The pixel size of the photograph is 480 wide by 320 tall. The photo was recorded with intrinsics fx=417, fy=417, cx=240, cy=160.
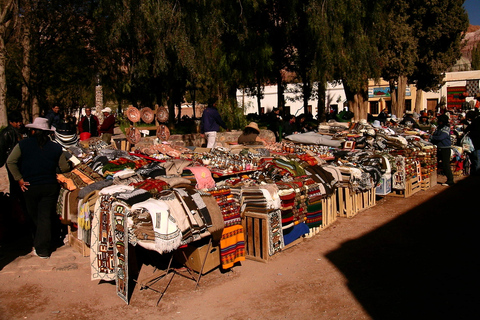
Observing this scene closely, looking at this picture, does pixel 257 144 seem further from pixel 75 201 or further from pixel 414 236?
pixel 75 201

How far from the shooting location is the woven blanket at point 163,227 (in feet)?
14.1

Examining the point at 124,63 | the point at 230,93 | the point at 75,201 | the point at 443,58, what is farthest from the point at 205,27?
the point at 443,58

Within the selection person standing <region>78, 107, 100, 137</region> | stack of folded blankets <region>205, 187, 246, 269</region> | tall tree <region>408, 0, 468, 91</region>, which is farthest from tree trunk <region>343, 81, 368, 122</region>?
stack of folded blankets <region>205, 187, 246, 269</region>

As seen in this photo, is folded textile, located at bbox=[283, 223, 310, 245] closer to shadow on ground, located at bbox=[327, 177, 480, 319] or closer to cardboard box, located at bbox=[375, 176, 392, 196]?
shadow on ground, located at bbox=[327, 177, 480, 319]

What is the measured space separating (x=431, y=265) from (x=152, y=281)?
354 centimetres

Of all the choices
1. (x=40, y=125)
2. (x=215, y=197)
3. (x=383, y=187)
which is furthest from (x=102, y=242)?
(x=383, y=187)

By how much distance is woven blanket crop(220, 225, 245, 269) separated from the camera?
16.9ft

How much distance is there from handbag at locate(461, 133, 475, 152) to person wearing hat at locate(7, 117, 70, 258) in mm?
10882

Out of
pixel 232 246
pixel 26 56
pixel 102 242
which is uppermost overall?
pixel 26 56

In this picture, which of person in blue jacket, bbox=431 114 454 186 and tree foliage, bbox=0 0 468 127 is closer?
person in blue jacket, bbox=431 114 454 186

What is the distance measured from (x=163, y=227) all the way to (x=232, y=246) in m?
1.22

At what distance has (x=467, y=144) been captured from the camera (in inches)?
472

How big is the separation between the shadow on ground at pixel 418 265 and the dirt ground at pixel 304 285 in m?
0.01

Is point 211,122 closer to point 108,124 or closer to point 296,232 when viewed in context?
point 108,124
